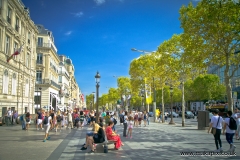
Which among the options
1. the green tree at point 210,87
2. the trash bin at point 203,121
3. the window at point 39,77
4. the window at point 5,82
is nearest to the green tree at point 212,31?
→ the trash bin at point 203,121

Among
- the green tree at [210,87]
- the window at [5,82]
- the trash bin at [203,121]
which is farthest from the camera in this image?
the green tree at [210,87]

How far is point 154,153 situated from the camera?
30.2 feet

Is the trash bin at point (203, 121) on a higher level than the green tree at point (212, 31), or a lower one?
lower

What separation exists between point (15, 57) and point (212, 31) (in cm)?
2368

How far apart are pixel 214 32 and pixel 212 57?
8.88 ft

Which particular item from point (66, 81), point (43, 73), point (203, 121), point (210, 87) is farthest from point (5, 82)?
point (66, 81)

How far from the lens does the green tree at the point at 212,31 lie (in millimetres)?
15297

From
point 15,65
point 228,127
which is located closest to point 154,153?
point 228,127

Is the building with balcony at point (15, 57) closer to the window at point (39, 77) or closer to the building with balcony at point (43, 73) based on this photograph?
the building with balcony at point (43, 73)

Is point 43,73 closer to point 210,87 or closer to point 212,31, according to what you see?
point 212,31

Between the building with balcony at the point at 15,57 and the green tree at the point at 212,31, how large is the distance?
60.5 ft

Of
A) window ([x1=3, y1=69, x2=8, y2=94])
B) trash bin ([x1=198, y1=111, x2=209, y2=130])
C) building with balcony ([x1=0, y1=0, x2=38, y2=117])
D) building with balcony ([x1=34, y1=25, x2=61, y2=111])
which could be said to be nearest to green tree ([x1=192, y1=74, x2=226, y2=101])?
building with balcony ([x1=34, y1=25, x2=61, y2=111])

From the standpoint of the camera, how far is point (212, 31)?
15805mm

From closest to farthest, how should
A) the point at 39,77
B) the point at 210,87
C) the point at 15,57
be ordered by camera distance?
the point at 15,57
the point at 39,77
the point at 210,87
